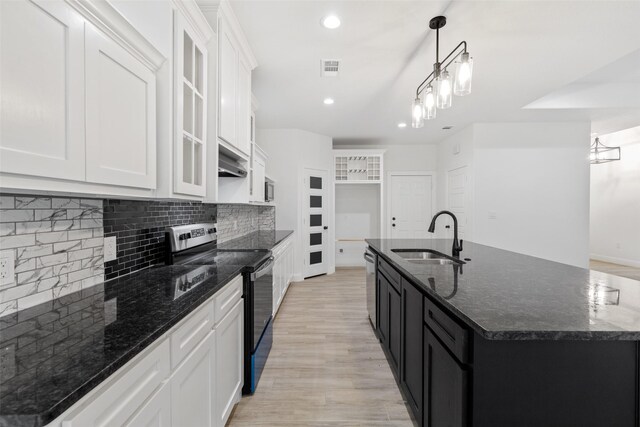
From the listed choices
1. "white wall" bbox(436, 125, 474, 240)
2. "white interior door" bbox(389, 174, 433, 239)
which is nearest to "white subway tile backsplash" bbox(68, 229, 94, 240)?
"white wall" bbox(436, 125, 474, 240)

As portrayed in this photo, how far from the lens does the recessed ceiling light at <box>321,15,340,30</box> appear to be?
2072mm

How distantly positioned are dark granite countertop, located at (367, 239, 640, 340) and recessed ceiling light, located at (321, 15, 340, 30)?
1.84m

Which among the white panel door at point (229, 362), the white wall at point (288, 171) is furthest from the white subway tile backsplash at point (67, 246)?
the white wall at point (288, 171)

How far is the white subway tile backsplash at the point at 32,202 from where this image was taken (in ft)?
3.46

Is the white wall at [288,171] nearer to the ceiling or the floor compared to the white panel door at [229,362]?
nearer to the ceiling

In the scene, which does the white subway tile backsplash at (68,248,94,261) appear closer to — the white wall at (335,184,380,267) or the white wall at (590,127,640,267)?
the white wall at (335,184,380,267)

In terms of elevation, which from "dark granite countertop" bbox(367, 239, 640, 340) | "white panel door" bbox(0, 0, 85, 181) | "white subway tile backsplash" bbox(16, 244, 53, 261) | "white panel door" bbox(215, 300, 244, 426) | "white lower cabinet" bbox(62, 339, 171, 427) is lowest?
"white panel door" bbox(215, 300, 244, 426)

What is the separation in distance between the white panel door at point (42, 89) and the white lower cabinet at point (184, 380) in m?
0.62

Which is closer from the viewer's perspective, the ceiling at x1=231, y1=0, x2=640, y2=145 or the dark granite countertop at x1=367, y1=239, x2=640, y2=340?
the dark granite countertop at x1=367, y1=239, x2=640, y2=340

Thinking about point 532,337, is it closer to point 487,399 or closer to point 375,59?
point 487,399

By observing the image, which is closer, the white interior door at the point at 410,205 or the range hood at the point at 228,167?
the range hood at the point at 228,167

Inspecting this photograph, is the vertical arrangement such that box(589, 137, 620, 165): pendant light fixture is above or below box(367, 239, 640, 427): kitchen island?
above

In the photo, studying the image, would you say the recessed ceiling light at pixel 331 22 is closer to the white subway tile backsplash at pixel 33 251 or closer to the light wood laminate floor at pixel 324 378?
the white subway tile backsplash at pixel 33 251

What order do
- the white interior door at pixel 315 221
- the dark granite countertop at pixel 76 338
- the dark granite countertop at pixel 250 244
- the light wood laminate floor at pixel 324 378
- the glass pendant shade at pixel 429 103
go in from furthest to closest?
the white interior door at pixel 315 221
the dark granite countertop at pixel 250 244
the glass pendant shade at pixel 429 103
the light wood laminate floor at pixel 324 378
the dark granite countertop at pixel 76 338
